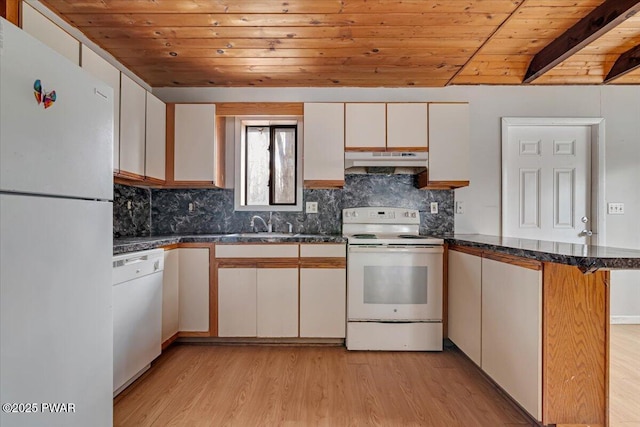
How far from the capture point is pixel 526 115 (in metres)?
3.11

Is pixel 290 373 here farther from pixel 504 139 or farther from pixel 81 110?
pixel 504 139

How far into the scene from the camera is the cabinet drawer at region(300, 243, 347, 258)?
2.57 m

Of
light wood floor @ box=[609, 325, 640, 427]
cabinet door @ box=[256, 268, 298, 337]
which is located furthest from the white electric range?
light wood floor @ box=[609, 325, 640, 427]

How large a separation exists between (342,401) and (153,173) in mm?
2161

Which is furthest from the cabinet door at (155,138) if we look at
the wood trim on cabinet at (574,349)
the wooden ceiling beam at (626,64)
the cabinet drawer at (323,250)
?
the wooden ceiling beam at (626,64)

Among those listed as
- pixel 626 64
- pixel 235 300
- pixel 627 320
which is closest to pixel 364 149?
pixel 235 300

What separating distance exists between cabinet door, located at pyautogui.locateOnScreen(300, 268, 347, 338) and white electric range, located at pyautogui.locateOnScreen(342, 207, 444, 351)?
0.24 ft

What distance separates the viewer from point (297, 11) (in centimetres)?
199

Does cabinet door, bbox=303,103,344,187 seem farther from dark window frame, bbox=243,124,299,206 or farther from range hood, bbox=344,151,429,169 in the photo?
dark window frame, bbox=243,124,299,206

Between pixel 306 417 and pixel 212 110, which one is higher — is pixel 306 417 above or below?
below

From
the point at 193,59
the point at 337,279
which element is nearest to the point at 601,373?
the point at 337,279

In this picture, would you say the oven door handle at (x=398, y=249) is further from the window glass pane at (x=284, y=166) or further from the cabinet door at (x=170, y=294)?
the cabinet door at (x=170, y=294)

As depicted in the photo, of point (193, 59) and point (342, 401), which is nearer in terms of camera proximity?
point (342, 401)

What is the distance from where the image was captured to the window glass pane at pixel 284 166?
319 cm
